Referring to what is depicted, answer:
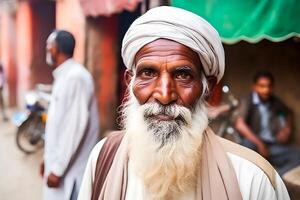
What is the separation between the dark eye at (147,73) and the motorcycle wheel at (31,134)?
13.1 ft

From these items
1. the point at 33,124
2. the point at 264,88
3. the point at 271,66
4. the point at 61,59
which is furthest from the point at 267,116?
the point at 33,124

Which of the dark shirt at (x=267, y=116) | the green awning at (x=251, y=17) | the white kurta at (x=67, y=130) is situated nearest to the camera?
the white kurta at (x=67, y=130)

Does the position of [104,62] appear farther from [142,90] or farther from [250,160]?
[250,160]

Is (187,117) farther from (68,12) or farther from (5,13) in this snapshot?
(5,13)

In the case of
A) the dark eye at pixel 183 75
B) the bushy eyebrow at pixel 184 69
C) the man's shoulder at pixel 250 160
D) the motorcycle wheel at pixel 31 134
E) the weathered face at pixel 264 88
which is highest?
the bushy eyebrow at pixel 184 69

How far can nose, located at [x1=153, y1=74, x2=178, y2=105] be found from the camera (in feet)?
4.76

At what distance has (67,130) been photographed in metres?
2.80

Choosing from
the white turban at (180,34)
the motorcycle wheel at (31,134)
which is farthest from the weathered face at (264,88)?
the white turban at (180,34)

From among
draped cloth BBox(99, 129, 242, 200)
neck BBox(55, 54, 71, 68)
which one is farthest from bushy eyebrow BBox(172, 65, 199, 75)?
neck BBox(55, 54, 71, 68)

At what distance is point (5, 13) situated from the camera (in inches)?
221

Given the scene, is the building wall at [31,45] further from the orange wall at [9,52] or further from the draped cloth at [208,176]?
the draped cloth at [208,176]

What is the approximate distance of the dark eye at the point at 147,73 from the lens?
1510mm

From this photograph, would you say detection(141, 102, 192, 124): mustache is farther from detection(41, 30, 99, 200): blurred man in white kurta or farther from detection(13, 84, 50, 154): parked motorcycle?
detection(13, 84, 50, 154): parked motorcycle

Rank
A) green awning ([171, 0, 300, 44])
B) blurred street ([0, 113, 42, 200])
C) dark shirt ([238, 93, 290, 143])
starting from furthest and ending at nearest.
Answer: dark shirt ([238, 93, 290, 143])
blurred street ([0, 113, 42, 200])
green awning ([171, 0, 300, 44])
